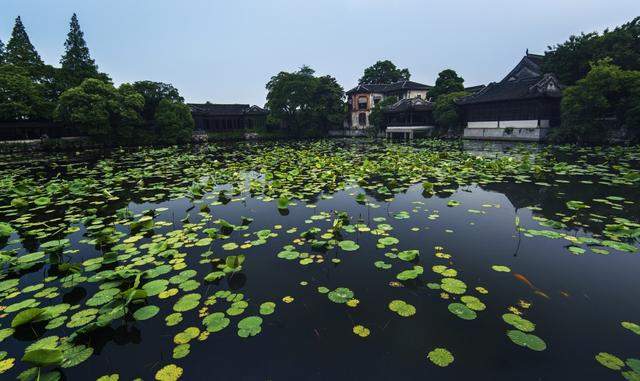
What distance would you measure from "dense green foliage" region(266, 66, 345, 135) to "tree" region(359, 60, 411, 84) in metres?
27.0

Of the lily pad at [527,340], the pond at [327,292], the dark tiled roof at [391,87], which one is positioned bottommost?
the lily pad at [527,340]

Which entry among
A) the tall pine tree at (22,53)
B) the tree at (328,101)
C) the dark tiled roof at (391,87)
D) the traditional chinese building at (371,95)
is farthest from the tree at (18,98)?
the dark tiled roof at (391,87)

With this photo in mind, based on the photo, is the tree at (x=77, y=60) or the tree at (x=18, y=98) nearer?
the tree at (x=18, y=98)

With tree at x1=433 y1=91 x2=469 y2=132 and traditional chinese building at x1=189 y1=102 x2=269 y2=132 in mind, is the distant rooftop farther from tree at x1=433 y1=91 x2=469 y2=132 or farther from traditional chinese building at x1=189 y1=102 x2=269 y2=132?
traditional chinese building at x1=189 y1=102 x2=269 y2=132

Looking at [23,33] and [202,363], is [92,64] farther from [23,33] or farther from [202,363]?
[202,363]

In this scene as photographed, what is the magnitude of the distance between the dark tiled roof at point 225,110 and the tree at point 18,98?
636 inches

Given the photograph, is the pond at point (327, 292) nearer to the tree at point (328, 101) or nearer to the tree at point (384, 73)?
the tree at point (328, 101)

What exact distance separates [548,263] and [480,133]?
28.4 m

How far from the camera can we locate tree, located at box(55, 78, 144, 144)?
25.6 meters

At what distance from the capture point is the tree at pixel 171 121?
31.1 metres

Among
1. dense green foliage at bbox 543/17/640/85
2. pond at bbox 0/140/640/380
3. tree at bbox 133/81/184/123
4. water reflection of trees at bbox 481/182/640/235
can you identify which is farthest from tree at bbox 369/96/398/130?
pond at bbox 0/140/640/380

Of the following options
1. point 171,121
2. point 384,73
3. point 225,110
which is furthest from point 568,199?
point 384,73

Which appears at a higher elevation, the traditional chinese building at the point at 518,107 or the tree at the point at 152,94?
the tree at the point at 152,94

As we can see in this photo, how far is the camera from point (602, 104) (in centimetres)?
1777
